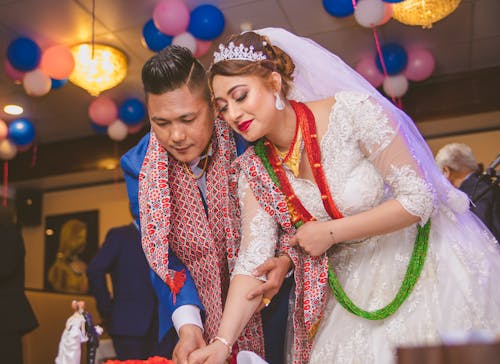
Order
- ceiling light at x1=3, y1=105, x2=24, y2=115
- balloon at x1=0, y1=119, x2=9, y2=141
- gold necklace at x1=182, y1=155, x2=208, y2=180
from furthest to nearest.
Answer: ceiling light at x1=3, y1=105, x2=24, y2=115 < balloon at x1=0, y1=119, x2=9, y2=141 < gold necklace at x1=182, y1=155, x2=208, y2=180

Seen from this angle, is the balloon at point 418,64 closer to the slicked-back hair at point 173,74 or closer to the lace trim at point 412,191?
the slicked-back hair at point 173,74

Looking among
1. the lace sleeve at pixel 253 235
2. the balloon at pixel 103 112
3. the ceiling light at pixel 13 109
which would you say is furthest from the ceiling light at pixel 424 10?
the ceiling light at pixel 13 109

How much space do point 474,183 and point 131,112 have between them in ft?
10.1

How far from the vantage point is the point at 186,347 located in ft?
4.74

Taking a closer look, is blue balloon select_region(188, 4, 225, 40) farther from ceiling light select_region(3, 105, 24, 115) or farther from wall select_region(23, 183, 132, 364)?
wall select_region(23, 183, 132, 364)

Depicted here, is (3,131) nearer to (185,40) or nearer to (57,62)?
(57,62)

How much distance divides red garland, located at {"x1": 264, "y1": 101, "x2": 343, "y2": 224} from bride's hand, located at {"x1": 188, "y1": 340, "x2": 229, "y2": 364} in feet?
1.34

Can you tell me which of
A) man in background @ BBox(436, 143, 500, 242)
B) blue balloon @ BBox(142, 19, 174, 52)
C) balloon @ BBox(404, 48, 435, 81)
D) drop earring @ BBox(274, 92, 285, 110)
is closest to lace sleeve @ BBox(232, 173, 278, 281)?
drop earring @ BBox(274, 92, 285, 110)

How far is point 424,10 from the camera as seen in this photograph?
3.54 meters

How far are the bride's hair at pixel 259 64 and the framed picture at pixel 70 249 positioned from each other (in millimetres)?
6509

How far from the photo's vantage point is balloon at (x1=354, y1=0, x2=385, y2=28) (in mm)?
Answer: 3592

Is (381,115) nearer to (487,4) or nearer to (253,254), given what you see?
(253,254)

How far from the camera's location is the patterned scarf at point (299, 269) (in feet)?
4.82

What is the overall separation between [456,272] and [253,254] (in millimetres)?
530
